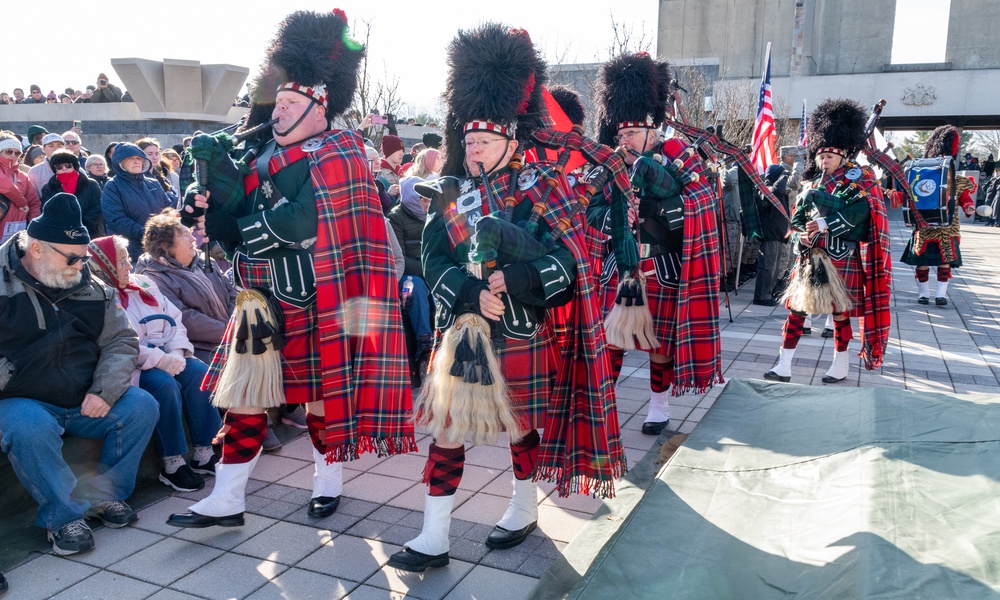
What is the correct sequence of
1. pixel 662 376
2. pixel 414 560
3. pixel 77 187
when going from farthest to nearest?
pixel 77 187 → pixel 662 376 → pixel 414 560

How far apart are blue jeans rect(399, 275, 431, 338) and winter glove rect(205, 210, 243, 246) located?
101 inches

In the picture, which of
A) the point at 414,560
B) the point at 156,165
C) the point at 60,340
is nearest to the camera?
the point at 414,560

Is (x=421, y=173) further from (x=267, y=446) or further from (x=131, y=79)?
(x=131, y=79)

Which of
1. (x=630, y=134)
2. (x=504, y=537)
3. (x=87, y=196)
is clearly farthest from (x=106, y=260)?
(x=87, y=196)

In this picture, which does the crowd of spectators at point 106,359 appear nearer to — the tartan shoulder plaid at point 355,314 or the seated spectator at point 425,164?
the tartan shoulder plaid at point 355,314

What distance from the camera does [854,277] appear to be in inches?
224

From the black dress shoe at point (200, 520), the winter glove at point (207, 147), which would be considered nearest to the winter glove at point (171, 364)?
the black dress shoe at point (200, 520)

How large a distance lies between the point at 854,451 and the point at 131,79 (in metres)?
15.9

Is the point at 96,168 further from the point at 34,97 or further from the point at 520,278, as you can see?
the point at 34,97

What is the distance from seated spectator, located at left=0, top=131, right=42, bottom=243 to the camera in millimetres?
7137

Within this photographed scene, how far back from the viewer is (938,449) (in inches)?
121

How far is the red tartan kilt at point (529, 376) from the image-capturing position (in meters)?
2.99

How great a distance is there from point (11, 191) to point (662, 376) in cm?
630

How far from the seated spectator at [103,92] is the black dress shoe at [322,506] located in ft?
49.5
